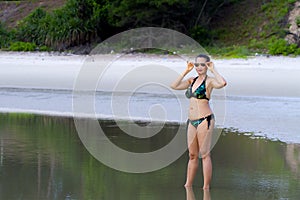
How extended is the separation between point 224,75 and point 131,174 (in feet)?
34.4

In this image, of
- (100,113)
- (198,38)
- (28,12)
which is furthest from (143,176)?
(28,12)

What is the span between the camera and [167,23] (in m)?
24.8

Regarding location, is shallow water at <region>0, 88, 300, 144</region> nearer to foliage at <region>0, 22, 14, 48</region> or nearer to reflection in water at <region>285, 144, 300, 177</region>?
reflection in water at <region>285, 144, 300, 177</region>

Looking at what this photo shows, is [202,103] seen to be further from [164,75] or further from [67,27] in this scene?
[67,27]

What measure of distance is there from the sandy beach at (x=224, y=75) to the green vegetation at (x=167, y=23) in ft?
6.25

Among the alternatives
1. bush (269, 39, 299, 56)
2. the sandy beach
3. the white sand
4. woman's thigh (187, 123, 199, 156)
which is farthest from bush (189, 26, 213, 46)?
woman's thigh (187, 123, 199, 156)

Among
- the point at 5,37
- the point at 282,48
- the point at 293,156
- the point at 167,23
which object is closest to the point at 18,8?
the point at 5,37

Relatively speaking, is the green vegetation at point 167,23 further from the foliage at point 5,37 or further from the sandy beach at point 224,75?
the sandy beach at point 224,75

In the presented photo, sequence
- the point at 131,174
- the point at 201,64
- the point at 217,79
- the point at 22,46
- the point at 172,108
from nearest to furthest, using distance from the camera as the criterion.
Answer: the point at 217,79, the point at 201,64, the point at 131,174, the point at 172,108, the point at 22,46

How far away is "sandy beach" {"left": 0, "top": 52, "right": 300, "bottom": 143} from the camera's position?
13083mm

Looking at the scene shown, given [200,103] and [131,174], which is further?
[131,174]

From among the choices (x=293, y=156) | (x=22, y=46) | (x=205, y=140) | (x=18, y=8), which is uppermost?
(x=18, y=8)

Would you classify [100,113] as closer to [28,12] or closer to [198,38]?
[198,38]

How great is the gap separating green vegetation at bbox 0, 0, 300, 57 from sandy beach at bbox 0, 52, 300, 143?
75.0 inches
